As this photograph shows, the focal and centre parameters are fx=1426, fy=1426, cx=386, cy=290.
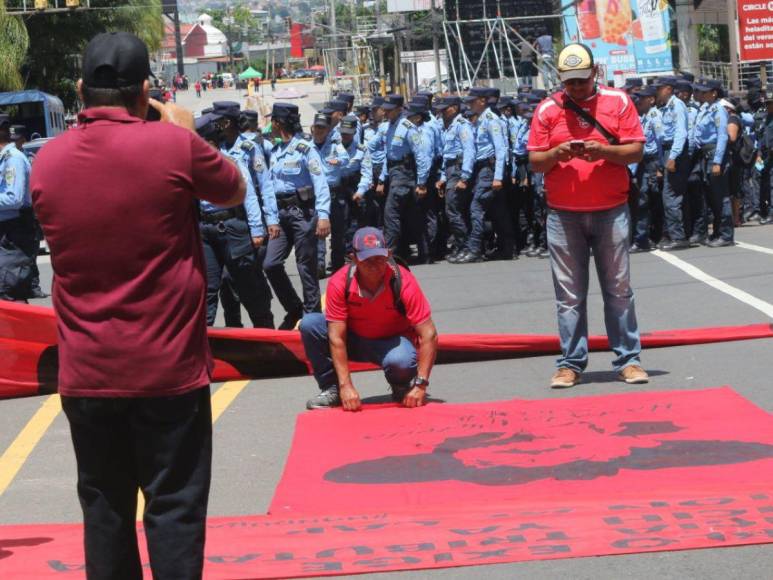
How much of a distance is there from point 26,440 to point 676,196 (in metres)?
10.6

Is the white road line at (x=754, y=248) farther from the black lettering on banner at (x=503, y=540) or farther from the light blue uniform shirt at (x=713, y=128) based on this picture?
the black lettering on banner at (x=503, y=540)

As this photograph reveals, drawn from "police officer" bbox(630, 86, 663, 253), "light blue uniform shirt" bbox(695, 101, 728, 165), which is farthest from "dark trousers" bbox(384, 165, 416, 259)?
"light blue uniform shirt" bbox(695, 101, 728, 165)

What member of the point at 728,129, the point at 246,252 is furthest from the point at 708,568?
the point at 728,129

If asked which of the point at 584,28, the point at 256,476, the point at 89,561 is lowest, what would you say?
the point at 256,476

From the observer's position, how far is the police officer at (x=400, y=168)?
1694cm

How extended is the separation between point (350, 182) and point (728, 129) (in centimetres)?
448

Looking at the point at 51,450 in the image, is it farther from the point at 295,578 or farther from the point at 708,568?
the point at 708,568

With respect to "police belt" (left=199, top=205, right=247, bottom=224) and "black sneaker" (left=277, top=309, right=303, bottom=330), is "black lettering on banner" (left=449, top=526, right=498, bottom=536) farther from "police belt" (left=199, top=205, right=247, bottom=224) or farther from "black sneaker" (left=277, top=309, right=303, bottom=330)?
"black sneaker" (left=277, top=309, right=303, bottom=330)

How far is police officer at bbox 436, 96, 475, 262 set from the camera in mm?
16641

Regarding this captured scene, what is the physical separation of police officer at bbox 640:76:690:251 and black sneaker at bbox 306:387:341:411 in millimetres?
9157

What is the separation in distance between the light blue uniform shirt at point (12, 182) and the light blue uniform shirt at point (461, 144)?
17.3 feet

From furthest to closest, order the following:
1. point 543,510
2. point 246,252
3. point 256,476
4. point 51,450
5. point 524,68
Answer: point 524,68 < point 246,252 < point 51,450 < point 256,476 < point 543,510

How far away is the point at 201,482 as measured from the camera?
4.09 m

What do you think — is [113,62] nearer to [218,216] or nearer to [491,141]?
[218,216]
